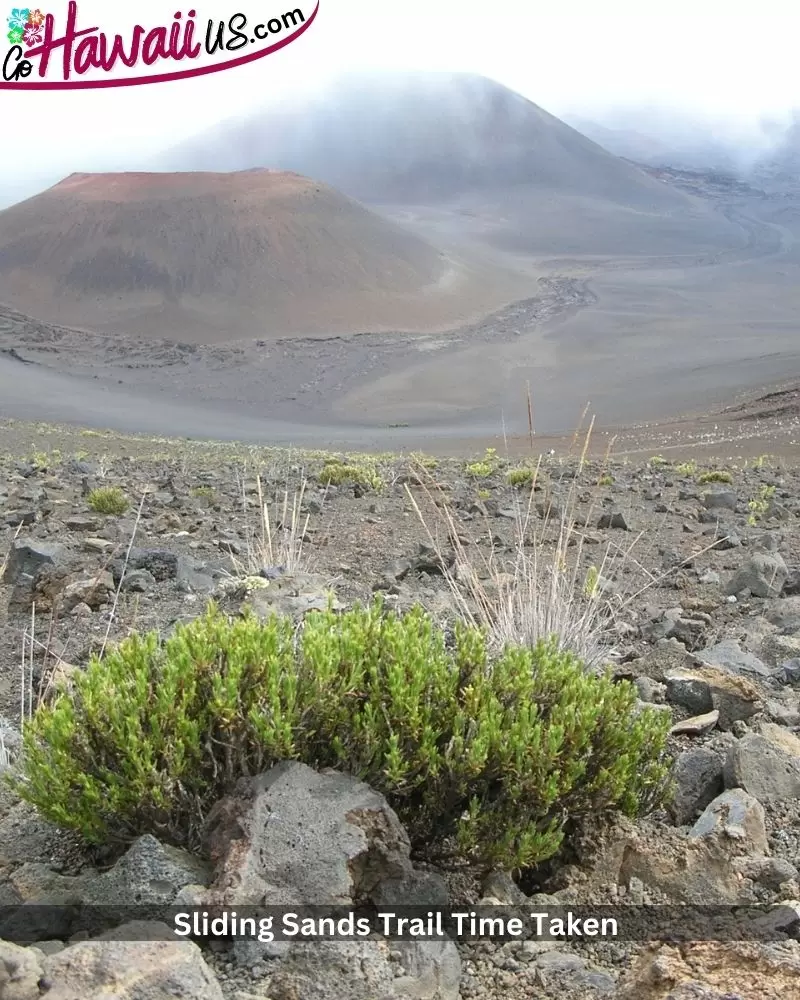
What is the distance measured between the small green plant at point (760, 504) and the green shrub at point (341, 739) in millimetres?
6228

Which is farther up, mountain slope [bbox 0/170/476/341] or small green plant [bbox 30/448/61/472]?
mountain slope [bbox 0/170/476/341]

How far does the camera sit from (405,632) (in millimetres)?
2381

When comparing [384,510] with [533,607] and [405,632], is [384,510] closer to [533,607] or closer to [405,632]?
[533,607]

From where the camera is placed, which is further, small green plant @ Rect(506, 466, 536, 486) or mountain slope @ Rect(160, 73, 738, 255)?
mountain slope @ Rect(160, 73, 738, 255)

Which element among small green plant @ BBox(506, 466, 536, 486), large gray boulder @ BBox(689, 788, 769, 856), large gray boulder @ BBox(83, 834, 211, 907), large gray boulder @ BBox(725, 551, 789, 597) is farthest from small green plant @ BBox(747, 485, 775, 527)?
large gray boulder @ BBox(83, 834, 211, 907)

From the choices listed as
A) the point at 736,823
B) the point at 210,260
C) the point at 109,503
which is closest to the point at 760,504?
the point at 109,503

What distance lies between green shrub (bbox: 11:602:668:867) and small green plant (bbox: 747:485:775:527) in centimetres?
623

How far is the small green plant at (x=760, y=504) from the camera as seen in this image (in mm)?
8350

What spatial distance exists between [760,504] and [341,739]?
7581 millimetres

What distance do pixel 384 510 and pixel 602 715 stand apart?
572cm

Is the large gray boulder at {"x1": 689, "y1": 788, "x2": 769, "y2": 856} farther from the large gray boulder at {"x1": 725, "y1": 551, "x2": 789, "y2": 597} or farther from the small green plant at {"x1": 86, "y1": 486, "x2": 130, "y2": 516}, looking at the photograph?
the small green plant at {"x1": 86, "y1": 486, "x2": 130, "y2": 516}

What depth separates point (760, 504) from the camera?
9078mm

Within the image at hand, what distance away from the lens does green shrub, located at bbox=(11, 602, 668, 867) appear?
211cm

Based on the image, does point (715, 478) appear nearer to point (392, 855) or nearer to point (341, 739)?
point (341, 739)
